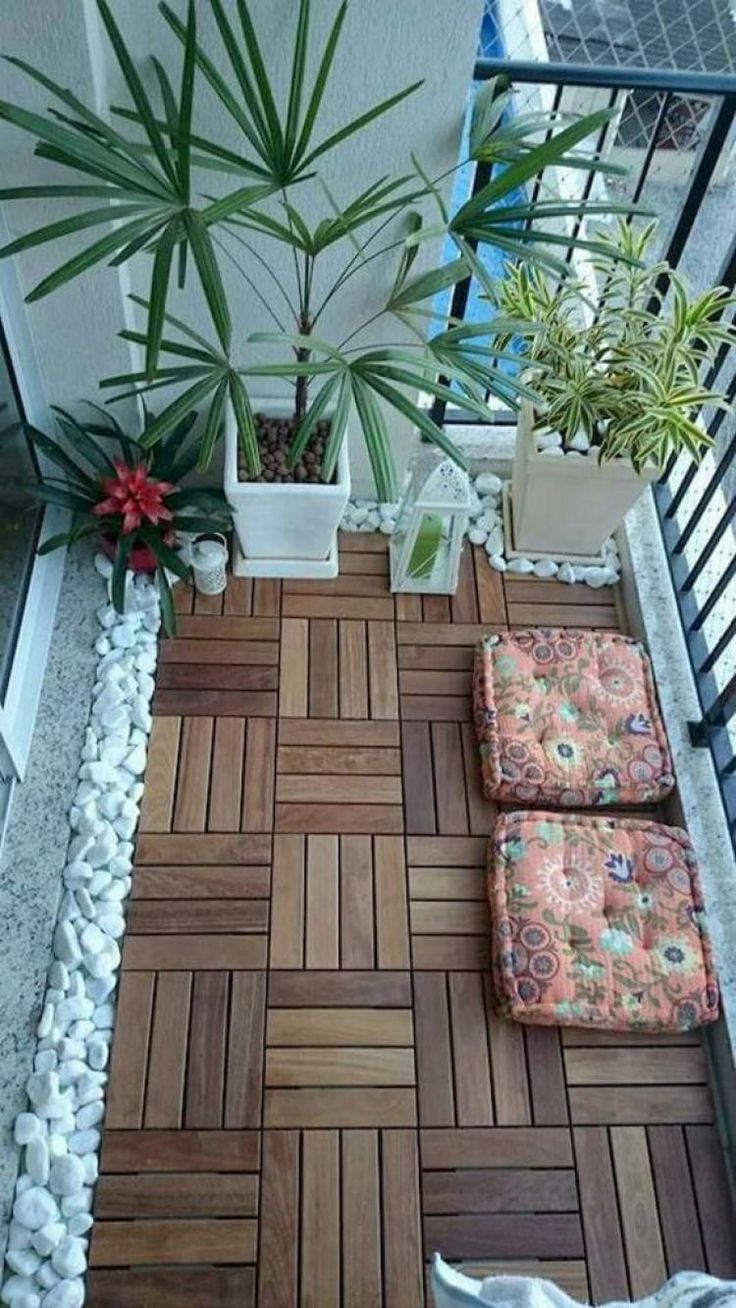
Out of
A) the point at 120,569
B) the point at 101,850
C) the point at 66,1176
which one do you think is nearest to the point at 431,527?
the point at 120,569

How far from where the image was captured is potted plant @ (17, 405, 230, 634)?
1870 mm

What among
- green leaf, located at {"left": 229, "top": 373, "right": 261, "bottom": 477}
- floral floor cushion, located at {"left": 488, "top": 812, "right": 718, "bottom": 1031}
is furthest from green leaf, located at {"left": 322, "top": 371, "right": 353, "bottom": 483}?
floral floor cushion, located at {"left": 488, "top": 812, "right": 718, "bottom": 1031}

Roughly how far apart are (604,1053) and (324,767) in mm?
733

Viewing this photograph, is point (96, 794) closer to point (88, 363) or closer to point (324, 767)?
point (324, 767)

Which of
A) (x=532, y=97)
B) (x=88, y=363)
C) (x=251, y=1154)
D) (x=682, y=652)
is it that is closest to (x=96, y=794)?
(x=251, y=1154)

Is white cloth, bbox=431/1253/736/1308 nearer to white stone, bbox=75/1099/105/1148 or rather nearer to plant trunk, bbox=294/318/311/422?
white stone, bbox=75/1099/105/1148

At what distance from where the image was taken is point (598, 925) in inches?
66.2

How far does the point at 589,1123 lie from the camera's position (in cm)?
160

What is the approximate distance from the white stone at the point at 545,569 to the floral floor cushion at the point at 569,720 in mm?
221

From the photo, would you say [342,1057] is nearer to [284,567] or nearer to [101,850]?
[101,850]

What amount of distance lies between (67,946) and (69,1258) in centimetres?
46

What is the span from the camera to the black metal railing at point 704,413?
1.66 metres

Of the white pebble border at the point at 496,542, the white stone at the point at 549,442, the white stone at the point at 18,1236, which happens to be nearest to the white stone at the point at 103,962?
the white stone at the point at 18,1236

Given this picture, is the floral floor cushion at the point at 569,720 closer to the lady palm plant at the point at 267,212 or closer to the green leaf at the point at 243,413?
the lady palm plant at the point at 267,212
